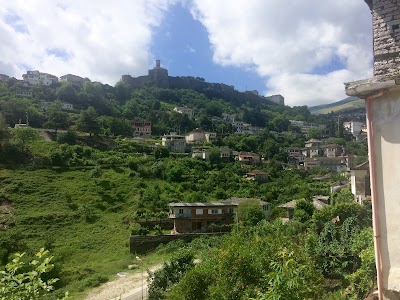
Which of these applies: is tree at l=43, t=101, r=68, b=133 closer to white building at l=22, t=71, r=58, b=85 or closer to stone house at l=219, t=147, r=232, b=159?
stone house at l=219, t=147, r=232, b=159

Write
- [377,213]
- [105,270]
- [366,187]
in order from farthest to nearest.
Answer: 1. [105,270]
2. [366,187]
3. [377,213]

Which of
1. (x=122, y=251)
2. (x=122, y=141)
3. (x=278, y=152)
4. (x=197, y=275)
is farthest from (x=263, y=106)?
(x=197, y=275)

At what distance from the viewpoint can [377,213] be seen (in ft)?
12.6

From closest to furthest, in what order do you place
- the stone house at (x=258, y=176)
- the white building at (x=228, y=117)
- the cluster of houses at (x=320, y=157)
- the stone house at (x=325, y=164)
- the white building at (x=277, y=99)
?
the stone house at (x=258, y=176) < the stone house at (x=325, y=164) < the cluster of houses at (x=320, y=157) < the white building at (x=228, y=117) < the white building at (x=277, y=99)

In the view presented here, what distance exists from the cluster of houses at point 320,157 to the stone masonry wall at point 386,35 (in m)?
61.3

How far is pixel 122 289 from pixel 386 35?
68.8 feet

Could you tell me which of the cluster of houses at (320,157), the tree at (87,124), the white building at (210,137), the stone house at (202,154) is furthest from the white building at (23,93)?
the cluster of houses at (320,157)

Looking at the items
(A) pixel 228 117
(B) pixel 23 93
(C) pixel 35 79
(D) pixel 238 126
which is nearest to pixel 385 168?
(B) pixel 23 93

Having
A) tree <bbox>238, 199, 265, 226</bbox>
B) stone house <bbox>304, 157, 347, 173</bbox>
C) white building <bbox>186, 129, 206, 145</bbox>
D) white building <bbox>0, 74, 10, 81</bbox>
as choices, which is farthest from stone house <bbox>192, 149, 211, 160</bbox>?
white building <bbox>0, 74, 10, 81</bbox>

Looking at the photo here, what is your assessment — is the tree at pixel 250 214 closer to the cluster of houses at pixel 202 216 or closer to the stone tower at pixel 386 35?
the cluster of houses at pixel 202 216

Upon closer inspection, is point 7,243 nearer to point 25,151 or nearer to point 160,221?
point 160,221

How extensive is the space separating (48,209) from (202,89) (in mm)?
116793

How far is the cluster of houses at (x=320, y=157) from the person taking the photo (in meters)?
71.8

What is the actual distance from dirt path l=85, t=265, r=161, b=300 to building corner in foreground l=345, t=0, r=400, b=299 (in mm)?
19457
